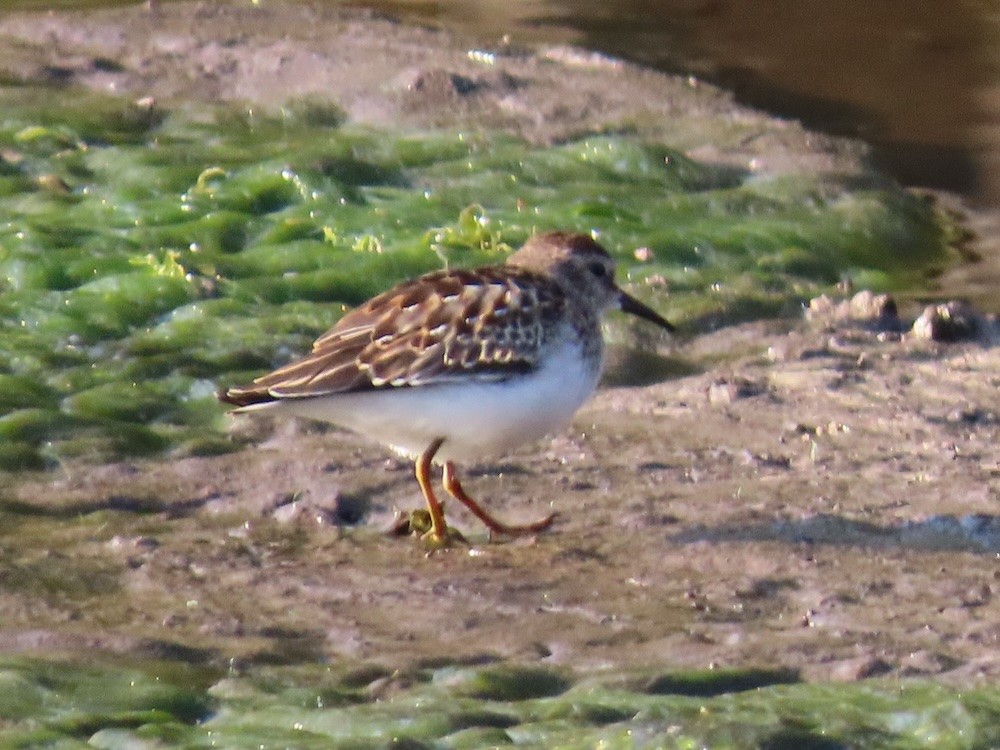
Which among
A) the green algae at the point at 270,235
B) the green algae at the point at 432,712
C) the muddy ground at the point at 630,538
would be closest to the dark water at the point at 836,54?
the green algae at the point at 270,235

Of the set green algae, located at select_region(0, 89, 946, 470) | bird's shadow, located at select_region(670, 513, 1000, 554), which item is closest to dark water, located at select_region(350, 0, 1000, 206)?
green algae, located at select_region(0, 89, 946, 470)

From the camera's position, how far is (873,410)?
6.87 metres

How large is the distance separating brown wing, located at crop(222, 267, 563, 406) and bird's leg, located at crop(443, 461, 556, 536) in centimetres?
42

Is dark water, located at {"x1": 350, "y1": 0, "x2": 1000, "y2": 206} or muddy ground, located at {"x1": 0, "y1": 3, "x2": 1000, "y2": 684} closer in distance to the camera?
muddy ground, located at {"x1": 0, "y1": 3, "x2": 1000, "y2": 684}

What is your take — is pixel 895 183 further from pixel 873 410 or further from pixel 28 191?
pixel 28 191

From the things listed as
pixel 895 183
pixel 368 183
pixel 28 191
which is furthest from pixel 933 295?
pixel 28 191

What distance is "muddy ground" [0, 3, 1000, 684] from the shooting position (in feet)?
16.6

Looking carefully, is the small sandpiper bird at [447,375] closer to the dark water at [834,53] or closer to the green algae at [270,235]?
the green algae at [270,235]

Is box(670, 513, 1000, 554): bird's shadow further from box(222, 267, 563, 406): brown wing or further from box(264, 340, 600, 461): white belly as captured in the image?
box(222, 267, 563, 406): brown wing

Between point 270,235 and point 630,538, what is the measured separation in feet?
10.9

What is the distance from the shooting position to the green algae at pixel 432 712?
4.32 m

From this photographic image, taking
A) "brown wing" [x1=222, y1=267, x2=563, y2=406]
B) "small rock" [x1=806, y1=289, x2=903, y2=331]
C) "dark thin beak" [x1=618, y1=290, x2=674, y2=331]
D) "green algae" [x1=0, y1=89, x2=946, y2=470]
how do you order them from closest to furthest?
1. "brown wing" [x1=222, y1=267, x2=563, y2=406]
2. "dark thin beak" [x1=618, y1=290, x2=674, y2=331]
3. "green algae" [x1=0, y1=89, x2=946, y2=470]
4. "small rock" [x1=806, y1=289, x2=903, y2=331]

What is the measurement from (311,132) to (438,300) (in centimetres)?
450

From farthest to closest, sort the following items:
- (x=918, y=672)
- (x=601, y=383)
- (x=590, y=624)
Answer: (x=601, y=383) < (x=590, y=624) < (x=918, y=672)
